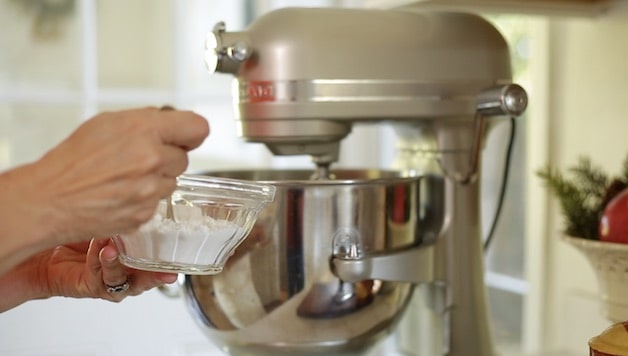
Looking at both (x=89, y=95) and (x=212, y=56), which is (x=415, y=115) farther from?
(x=89, y=95)

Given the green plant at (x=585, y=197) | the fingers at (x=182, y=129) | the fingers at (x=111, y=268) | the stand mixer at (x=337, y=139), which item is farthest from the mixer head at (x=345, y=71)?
the fingers at (x=182, y=129)

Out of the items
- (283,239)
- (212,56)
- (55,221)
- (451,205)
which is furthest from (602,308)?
(55,221)

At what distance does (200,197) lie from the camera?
63 cm

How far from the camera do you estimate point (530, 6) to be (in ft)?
3.56

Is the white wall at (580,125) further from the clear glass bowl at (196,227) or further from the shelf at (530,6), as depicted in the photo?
the clear glass bowl at (196,227)

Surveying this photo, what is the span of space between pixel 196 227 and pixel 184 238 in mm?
12

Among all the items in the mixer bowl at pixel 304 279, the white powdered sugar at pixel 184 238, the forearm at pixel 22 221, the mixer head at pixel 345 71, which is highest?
the mixer head at pixel 345 71

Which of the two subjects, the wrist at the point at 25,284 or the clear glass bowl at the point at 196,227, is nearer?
the clear glass bowl at the point at 196,227

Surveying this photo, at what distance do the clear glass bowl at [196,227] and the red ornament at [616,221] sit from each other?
0.38 metres

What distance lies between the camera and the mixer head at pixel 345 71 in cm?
84

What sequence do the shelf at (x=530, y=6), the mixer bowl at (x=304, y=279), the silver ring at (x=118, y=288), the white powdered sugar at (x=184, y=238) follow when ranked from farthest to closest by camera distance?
the shelf at (x=530, y=6) < the mixer bowl at (x=304, y=279) < the silver ring at (x=118, y=288) < the white powdered sugar at (x=184, y=238)

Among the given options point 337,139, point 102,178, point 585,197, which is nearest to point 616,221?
point 585,197

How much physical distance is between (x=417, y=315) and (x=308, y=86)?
34 cm

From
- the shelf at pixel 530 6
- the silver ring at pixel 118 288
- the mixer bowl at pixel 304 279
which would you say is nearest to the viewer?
the silver ring at pixel 118 288
